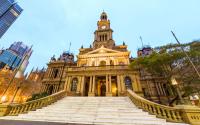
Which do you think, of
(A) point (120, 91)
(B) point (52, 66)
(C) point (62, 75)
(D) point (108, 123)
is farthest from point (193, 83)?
(B) point (52, 66)

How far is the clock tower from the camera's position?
31669mm

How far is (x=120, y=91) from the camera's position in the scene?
17516 mm

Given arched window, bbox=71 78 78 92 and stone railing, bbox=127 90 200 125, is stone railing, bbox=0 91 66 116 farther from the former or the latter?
stone railing, bbox=127 90 200 125

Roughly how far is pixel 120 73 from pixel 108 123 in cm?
1377

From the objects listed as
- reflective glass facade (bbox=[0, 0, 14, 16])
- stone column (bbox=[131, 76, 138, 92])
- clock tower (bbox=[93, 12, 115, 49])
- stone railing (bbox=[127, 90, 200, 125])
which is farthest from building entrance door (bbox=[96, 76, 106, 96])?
reflective glass facade (bbox=[0, 0, 14, 16])

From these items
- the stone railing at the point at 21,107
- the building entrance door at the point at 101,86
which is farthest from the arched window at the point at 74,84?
the stone railing at the point at 21,107

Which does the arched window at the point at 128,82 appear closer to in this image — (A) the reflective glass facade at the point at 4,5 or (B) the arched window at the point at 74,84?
(B) the arched window at the point at 74,84

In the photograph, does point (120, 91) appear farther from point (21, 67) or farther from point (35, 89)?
point (35, 89)

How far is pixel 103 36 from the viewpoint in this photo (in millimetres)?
34438

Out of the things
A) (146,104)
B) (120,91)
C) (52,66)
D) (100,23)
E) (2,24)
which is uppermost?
(2,24)

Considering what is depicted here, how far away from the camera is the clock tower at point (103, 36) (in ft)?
104

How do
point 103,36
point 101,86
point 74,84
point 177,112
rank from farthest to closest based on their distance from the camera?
1. point 103,36
2. point 101,86
3. point 74,84
4. point 177,112

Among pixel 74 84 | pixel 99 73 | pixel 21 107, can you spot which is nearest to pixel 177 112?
pixel 21 107

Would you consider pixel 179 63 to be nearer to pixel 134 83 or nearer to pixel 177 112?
pixel 134 83
